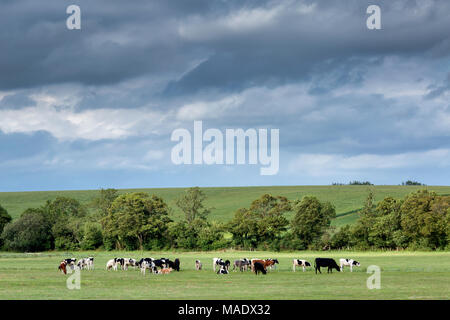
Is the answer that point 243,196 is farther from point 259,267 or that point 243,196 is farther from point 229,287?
point 229,287

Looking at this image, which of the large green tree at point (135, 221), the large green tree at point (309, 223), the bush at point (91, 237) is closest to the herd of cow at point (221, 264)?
the large green tree at point (309, 223)

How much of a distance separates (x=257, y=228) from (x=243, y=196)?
273ft

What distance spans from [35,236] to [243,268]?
68.3 meters

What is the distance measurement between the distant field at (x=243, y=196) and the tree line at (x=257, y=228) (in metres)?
36.2

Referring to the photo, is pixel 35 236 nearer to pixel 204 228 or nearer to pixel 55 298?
pixel 204 228

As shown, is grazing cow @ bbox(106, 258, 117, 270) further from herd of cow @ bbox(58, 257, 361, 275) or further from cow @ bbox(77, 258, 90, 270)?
cow @ bbox(77, 258, 90, 270)

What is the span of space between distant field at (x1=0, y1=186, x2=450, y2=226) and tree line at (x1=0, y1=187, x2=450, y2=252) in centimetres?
3621

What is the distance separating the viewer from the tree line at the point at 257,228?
89.3 m

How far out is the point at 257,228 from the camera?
95.8m

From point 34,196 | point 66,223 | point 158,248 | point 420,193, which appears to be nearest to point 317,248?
point 420,193

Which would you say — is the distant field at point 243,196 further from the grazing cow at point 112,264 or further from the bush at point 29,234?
the grazing cow at point 112,264
